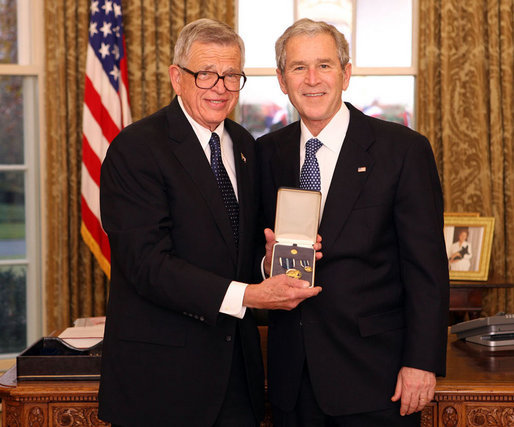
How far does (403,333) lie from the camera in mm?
2154

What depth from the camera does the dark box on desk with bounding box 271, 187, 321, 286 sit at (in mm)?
2008

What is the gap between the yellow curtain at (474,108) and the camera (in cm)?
534

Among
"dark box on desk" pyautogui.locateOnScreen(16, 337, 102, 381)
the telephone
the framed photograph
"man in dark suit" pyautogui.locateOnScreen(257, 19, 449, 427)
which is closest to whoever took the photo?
"man in dark suit" pyautogui.locateOnScreen(257, 19, 449, 427)

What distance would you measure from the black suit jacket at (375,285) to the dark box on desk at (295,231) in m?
→ 0.10

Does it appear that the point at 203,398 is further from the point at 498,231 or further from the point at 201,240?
the point at 498,231

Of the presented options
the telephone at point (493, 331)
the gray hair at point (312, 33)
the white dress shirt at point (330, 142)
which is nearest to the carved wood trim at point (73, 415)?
the white dress shirt at point (330, 142)

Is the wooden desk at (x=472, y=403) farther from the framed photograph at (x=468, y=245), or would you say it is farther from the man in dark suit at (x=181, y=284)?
the framed photograph at (x=468, y=245)

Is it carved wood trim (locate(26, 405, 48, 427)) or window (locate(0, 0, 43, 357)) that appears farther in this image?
window (locate(0, 0, 43, 357))

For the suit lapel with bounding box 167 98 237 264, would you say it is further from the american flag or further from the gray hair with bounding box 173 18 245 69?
the american flag

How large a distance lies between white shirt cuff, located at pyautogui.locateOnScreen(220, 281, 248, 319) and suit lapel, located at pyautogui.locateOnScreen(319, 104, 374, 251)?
294 millimetres

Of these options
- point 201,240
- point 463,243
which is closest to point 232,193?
point 201,240

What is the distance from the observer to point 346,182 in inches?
85.0

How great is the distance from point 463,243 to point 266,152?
8.83 ft

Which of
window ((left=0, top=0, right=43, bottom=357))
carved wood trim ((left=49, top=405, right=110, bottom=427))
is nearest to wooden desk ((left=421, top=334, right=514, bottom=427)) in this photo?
carved wood trim ((left=49, top=405, right=110, bottom=427))
